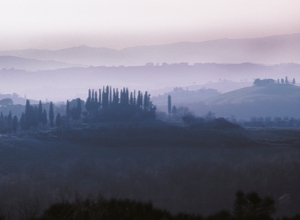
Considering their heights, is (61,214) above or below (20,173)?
above

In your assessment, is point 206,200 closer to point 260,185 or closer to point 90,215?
point 260,185

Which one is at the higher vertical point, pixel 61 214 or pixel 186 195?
pixel 61 214

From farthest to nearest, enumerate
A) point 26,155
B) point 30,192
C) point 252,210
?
1. point 26,155
2. point 30,192
3. point 252,210

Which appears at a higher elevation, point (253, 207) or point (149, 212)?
point (253, 207)

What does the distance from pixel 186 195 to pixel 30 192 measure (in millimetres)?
53252

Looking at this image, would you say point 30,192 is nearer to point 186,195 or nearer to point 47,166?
point 47,166

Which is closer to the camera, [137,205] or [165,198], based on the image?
[137,205]

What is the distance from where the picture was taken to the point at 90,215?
32500 mm

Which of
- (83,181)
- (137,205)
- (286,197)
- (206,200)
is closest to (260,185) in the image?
(286,197)

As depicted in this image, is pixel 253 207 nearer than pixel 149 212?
Yes

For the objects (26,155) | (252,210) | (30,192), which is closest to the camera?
(252,210)

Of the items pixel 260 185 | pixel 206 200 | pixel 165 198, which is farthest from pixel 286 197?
pixel 165 198

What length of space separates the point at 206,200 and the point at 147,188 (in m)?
27.0

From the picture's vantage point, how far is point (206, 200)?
180 m
